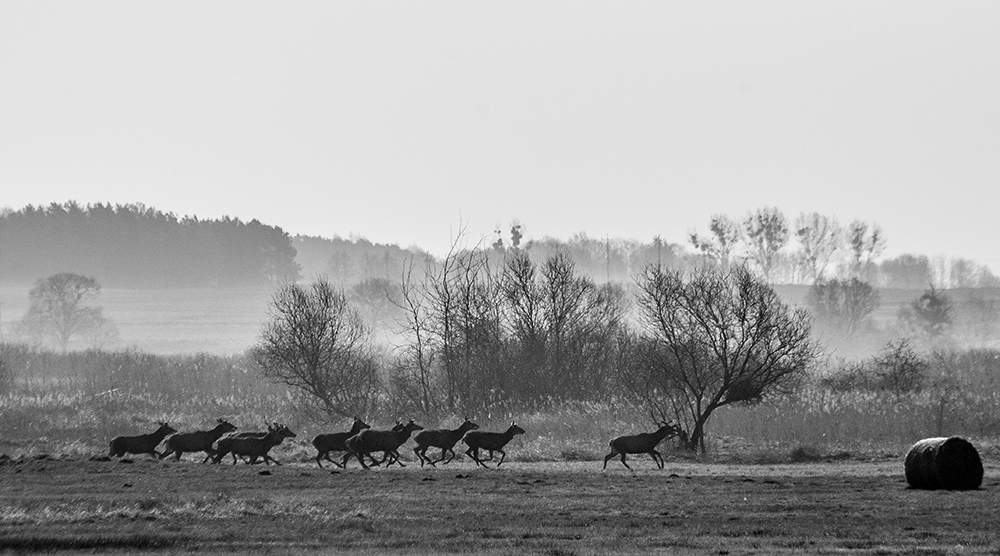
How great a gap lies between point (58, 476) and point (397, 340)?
12000 cm

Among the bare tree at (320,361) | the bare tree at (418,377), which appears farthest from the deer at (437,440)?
the bare tree at (320,361)

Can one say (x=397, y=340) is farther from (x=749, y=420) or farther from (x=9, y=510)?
(x=9, y=510)

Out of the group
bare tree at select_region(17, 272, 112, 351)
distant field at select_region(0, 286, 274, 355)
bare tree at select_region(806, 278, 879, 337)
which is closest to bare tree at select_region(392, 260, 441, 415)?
distant field at select_region(0, 286, 274, 355)

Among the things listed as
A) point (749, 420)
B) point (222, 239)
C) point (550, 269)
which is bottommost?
point (749, 420)

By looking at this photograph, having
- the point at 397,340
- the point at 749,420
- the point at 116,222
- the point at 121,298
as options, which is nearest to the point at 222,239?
the point at 116,222

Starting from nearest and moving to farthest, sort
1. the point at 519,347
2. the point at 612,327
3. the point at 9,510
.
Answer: the point at 9,510 < the point at 519,347 < the point at 612,327

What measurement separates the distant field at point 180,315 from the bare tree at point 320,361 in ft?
188

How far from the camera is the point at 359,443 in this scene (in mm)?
30328

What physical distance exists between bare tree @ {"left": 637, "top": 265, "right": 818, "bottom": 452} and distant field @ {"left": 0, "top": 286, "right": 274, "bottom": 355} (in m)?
79.5

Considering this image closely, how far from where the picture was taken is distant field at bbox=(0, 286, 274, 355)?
122 meters

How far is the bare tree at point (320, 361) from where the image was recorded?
188ft

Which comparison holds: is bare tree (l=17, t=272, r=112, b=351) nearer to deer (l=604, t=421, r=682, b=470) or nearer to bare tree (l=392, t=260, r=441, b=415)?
bare tree (l=392, t=260, r=441, b=415)

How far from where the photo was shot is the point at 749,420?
42.6 m

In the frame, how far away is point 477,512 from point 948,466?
33.5ft
